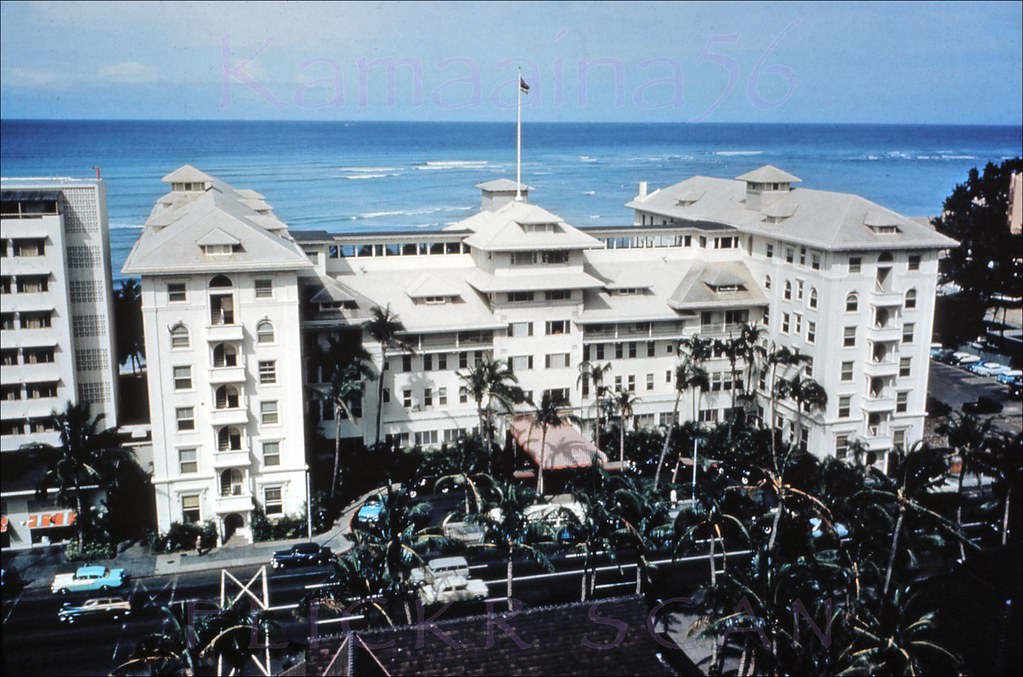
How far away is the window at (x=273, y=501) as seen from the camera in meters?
54.9

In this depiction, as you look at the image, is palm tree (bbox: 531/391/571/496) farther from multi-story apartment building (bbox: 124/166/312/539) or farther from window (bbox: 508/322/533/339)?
multi-story apartment building (bbox: 124/166/312/539)

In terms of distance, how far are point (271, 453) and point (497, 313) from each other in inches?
672

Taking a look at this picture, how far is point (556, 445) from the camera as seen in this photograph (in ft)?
195

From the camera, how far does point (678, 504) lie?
189 ft

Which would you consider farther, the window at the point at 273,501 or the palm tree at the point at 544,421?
the palm tree at the point at 544,421

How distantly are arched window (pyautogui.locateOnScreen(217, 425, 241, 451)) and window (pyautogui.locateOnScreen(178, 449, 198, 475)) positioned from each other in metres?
1.46

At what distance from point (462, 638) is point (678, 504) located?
32087 mm

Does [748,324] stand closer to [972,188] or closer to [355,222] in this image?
[972,188]

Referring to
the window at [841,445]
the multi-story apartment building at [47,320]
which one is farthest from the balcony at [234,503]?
the window at [841,445]

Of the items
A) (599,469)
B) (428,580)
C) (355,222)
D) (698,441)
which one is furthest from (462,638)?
(355,222)

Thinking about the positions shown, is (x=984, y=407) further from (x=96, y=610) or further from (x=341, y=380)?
(x=96, y=610)

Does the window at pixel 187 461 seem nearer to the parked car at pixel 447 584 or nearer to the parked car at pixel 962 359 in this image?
the parked car at pixel 447 584

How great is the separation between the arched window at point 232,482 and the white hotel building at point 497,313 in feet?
0.39

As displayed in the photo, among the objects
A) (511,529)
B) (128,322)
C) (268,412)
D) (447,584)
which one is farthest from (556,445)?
(128,322)
